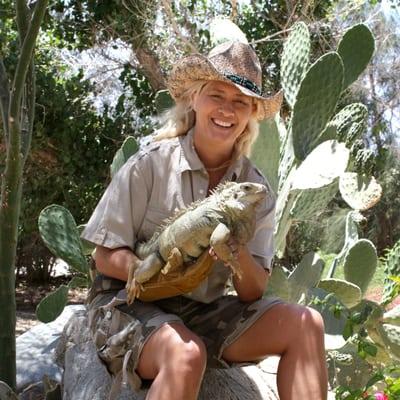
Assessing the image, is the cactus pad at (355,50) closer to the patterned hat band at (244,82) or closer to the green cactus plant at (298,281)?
the green cactus plant at (298,281)

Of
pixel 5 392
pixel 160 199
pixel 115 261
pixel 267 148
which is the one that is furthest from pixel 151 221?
pixel 267 148

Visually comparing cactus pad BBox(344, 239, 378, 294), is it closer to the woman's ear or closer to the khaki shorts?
the khaki shorts

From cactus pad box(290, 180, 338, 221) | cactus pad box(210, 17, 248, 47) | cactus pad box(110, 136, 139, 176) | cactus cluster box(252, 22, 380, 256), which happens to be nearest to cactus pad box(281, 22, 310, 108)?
cactus cluster box(252, 22, 380, 256)

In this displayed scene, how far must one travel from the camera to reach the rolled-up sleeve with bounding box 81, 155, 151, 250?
223cm

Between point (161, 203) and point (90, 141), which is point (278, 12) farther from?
point (161, 203)

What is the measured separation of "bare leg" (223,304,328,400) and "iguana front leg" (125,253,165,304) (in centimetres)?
37

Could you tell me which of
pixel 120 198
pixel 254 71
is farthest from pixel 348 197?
pixel 120 198

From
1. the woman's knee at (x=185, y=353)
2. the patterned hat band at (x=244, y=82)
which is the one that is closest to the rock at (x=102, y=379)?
the woman's knee at (x=185, y=353)

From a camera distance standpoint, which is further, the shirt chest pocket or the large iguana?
the shirt chest pocket

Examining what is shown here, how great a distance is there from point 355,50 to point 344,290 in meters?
1.39

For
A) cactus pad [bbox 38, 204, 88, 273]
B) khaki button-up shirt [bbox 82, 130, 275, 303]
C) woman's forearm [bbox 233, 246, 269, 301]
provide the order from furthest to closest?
cactus pad [bbox 38, 204, 88, 273] < khaki button-up shirt [bbox 82, 130, 275, 303] < woman's forearm [bbox 233, 246, 269, 301]

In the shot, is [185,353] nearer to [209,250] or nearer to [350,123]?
[209,250]

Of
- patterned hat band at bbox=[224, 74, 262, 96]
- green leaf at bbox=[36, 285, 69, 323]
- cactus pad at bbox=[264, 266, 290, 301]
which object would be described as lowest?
green leaf at bbox=[36, 285, 69, 323]

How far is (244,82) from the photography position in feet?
7.63
